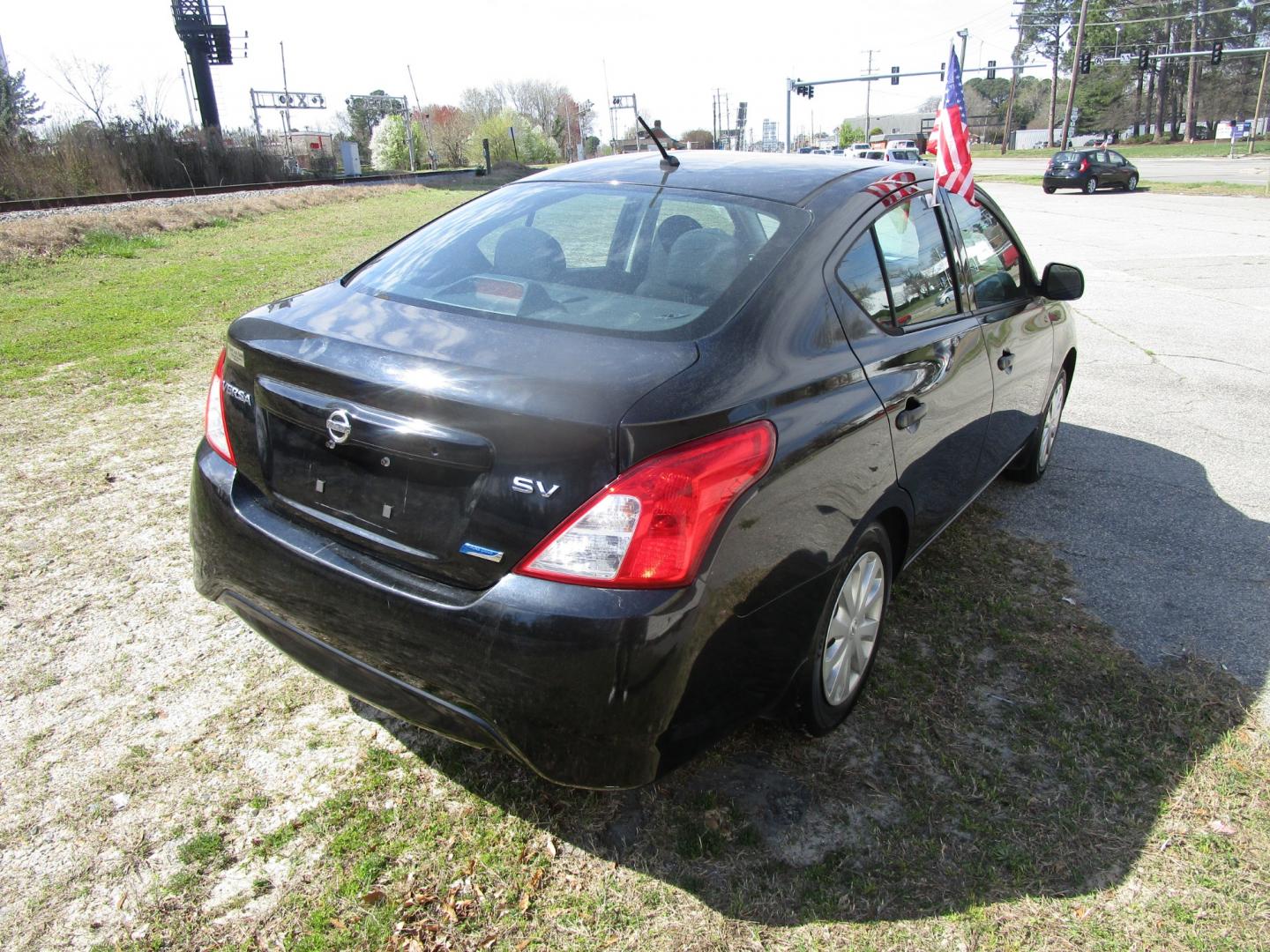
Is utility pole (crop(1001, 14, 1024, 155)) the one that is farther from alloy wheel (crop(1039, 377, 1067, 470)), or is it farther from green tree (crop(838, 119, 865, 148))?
alloy wheel (crop(1039, 377, 1067, 470))

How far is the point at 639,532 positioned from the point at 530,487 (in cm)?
26

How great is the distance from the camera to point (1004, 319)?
376cm

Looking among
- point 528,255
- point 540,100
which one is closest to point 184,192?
point 528,255

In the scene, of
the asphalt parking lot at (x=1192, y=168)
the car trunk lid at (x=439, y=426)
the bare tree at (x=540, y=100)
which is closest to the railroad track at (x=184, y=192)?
the car trunk lid at (x=439, y=426)

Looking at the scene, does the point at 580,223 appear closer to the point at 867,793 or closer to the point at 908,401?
the point at 908,401

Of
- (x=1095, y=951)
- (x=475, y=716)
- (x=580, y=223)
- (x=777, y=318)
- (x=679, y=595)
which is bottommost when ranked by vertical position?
(x=1095, y=951)

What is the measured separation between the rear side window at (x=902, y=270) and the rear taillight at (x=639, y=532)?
103 cm

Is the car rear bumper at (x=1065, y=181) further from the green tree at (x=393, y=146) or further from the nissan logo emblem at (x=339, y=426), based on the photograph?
the green tree at (x=393, y=146)

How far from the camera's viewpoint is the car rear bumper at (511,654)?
194 centimetres

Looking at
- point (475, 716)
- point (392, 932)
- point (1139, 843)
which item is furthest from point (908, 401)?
point (392, 932)

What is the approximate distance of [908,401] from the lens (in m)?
2.86

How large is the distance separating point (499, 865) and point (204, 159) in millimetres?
32583

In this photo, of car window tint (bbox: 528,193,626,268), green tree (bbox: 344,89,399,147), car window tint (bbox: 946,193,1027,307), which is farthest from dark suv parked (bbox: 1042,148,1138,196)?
green tree (bbox: 344,89,399,147)

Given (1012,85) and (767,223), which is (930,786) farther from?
(1012,85)
